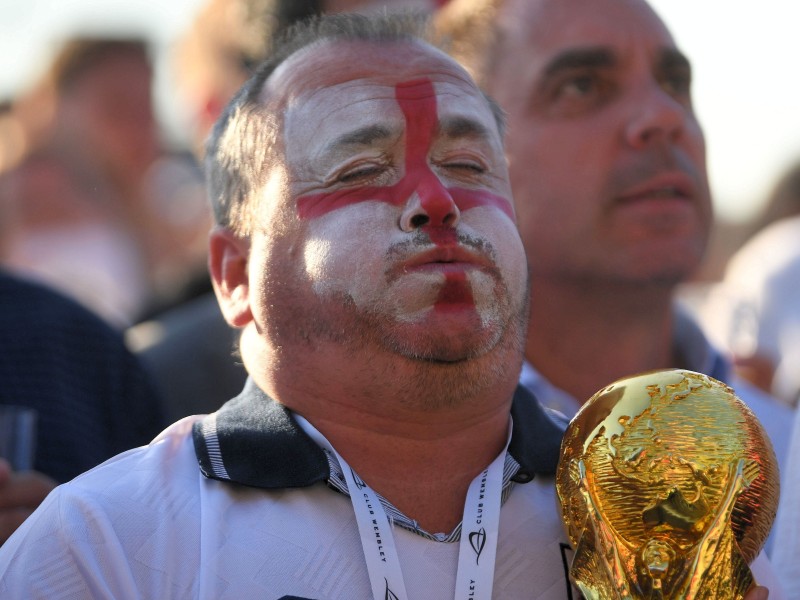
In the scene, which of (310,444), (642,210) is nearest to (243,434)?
(310,444)

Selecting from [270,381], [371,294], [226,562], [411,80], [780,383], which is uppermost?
[411,80]

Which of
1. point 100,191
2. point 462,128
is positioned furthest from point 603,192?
point 100,191

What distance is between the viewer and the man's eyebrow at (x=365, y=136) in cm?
236

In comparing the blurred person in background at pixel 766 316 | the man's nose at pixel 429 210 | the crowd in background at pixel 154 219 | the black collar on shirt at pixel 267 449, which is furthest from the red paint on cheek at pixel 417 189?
the blurred person in background at pixel 766 316

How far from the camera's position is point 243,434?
2248 mm

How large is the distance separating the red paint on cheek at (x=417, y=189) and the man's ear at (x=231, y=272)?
0.75ft

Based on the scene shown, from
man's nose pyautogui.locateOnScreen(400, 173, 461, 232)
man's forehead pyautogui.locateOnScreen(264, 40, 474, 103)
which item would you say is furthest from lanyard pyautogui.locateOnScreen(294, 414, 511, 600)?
man's forehead pyautogui.locateOnScreen(264, 40, 474, 103)

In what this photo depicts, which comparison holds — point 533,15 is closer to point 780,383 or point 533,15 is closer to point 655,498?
point 780,383

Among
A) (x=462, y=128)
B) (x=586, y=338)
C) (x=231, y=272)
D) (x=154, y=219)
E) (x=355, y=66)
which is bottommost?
(x=154, y=219)

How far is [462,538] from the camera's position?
Result: 2.19 metres

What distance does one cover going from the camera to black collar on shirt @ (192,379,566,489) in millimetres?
2188

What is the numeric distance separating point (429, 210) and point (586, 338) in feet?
4.55

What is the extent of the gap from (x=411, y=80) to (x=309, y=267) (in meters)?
0.44

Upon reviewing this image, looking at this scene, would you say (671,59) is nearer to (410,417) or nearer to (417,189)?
(417,189)
